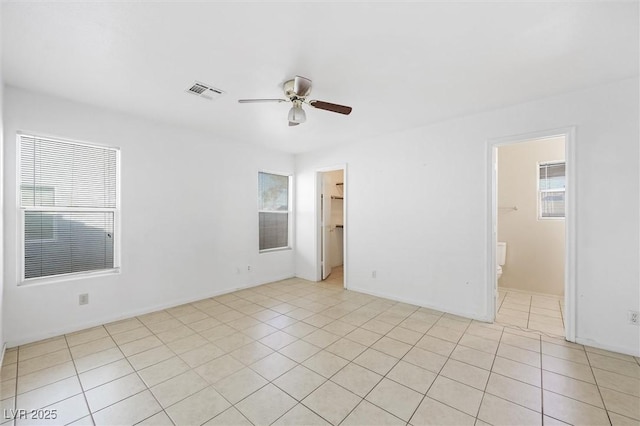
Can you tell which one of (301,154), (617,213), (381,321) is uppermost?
(301,154)

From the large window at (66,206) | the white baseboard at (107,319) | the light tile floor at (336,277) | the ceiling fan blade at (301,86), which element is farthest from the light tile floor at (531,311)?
the large window at (66,206)

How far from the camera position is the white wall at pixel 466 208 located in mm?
2490

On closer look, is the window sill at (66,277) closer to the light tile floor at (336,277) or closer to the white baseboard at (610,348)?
the light tile floor at (336,277)

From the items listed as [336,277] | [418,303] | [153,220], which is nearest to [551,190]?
[418,303]

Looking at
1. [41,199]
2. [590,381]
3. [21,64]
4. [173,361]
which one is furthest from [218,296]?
[590,381]

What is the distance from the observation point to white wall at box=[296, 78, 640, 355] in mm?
2490

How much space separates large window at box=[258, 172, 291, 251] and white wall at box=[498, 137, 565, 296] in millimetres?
3922

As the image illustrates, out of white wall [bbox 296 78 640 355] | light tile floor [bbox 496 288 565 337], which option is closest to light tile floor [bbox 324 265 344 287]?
white wall [bbox 296 78 640 355]

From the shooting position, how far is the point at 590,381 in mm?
2084

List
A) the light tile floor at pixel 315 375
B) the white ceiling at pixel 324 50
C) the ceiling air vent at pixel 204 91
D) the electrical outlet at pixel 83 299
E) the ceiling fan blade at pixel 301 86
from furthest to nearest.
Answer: the electrical outlet at pixel 83 299
the ceiling air vent at pixel 204 91
the ceiling fan blade at pixel 301 86
the light tile floor at pixel 315 375
the white ceiling at pixel 324 50

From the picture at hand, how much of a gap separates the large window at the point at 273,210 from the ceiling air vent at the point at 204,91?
7.29 ft

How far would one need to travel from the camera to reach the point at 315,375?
2166mm

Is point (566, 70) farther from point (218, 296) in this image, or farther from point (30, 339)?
point (30, 339)

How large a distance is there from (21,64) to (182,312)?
294cm
